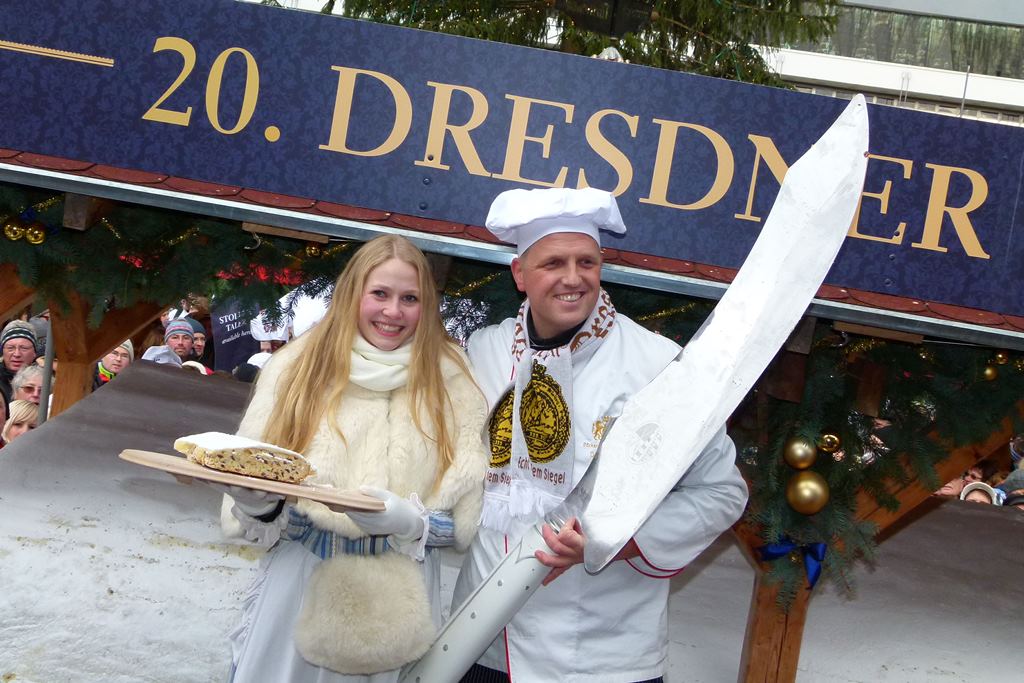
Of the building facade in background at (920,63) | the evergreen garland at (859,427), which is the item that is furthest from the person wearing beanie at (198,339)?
the building facade in background at (920,63)

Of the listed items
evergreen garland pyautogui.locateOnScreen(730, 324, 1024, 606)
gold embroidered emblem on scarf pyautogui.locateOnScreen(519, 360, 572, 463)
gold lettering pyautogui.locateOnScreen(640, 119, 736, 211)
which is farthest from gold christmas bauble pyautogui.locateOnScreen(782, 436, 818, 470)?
gold embroidered emblem on scarf pyautogui.locateOnScreen(519, 360, 572, 463)

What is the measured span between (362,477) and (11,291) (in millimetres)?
1876

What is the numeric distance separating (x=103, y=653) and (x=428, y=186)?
2.25m

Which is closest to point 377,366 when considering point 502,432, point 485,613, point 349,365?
point 349,365

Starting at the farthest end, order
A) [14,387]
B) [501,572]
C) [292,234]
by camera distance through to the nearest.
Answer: [14,387] → [292,234] → [501,572]

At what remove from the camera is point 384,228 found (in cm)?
288

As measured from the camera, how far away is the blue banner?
289 cm

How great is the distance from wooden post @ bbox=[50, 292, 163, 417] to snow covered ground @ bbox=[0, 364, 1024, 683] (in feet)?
0.39

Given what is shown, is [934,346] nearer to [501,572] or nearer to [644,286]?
[644,286]

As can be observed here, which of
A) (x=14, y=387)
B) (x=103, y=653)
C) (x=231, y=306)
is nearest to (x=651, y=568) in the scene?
(x=231, y=306)

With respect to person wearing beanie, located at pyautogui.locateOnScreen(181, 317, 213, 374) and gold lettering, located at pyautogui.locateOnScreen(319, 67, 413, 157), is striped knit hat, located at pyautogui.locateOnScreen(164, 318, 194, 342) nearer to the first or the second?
person wearing beanie, located at pyautogui.locateOnScreen(181, 317, 213, 374)

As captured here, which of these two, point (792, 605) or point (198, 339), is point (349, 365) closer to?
point (792, 605)

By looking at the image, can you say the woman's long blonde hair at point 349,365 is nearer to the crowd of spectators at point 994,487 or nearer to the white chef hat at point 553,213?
the white chef hat at point 553,213

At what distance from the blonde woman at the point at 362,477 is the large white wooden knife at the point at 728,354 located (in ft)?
1.01
